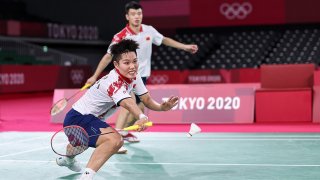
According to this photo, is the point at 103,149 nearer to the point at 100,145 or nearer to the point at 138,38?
the point at 100,145

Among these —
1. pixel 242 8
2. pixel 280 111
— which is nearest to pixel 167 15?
pixel 242 8

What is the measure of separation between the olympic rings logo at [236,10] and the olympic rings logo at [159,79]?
463cm

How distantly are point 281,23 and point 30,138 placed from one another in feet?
52.6

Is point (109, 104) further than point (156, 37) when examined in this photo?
No

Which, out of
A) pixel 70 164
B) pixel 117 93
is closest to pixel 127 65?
pixel 117 93

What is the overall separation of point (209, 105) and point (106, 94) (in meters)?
4.78

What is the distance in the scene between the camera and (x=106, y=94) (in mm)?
4348

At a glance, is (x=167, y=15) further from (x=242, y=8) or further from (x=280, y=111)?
(x=280, y=111)

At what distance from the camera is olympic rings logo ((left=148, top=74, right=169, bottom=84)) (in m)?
19.4

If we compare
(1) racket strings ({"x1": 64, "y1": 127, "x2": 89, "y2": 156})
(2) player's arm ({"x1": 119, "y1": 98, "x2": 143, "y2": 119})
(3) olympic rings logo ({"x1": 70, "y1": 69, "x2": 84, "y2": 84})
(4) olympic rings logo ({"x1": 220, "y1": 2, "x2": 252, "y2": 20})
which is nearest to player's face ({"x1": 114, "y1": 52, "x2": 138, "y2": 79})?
(2) player's arm ({"x1": 119, "y1": 98, "x2": 143, "y2": 119})

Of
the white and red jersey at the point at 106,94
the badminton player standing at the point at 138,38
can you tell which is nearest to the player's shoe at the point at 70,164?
the white and red jersey at the point at 106,94

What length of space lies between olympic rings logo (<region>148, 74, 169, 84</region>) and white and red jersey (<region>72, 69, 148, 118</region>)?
14703mm

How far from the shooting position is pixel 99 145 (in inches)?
164

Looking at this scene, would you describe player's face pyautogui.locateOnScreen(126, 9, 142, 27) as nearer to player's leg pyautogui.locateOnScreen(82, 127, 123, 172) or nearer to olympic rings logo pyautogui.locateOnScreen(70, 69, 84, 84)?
player's leg pyautogui.locateOnScreen(82, 127, 123, 172)
